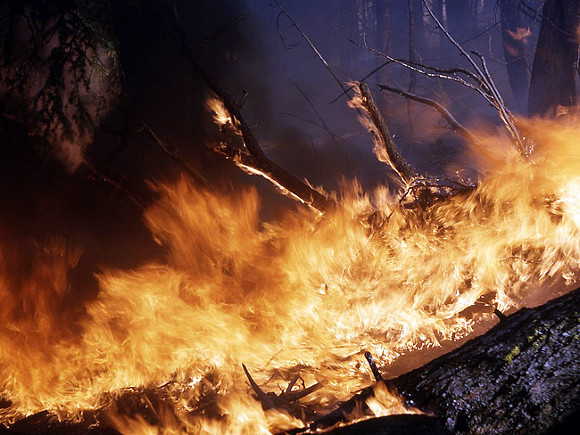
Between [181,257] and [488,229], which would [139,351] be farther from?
[488,229]

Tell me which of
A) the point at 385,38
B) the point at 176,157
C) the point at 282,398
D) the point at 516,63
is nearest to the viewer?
the point at 282,398

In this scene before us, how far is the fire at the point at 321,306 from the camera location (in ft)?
12.6

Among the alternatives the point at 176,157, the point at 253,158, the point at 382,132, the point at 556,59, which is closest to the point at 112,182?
the point at 176,157

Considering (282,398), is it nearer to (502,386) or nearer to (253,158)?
(502,386)

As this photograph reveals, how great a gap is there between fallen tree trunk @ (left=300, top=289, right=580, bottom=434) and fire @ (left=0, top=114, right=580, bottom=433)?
1.32 m

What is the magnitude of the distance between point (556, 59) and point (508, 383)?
8.16 m

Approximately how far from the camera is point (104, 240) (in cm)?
641

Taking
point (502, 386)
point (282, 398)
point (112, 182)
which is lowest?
point (112, 182)

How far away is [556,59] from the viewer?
7.66 m

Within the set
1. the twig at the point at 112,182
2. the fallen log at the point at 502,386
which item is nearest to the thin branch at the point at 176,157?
the twig at the point at 112,182

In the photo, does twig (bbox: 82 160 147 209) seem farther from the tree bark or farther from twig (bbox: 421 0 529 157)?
the tree bark

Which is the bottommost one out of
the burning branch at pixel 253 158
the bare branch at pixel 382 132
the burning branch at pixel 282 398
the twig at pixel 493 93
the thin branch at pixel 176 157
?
the burning branch at pixel 282 398

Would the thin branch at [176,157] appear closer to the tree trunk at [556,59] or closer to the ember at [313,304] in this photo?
the ember at [313,304]

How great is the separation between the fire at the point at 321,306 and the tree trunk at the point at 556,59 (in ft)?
12.8
